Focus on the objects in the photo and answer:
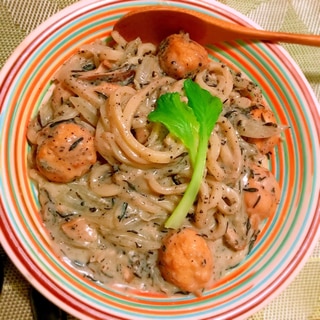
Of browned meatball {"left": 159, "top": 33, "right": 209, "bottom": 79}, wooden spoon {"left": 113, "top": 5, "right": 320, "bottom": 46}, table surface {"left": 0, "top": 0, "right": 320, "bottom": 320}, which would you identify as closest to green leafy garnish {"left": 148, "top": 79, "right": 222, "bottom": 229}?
browned meatball {"left": 159, "top": 33, "right": 209, "bottom": 79}

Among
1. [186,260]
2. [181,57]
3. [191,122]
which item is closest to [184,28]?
[181,57]

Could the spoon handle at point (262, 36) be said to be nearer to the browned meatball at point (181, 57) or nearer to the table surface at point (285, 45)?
the browned meatball at point (181, 57)

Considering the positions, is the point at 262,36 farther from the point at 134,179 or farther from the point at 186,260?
the point at 186,260

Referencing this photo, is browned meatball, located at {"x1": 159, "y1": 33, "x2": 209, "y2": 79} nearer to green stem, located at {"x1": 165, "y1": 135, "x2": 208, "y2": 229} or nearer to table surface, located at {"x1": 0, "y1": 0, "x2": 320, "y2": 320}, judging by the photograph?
green stem, located at {"x1": 165, "y1": 135, "x2": 208, "y2": 229}

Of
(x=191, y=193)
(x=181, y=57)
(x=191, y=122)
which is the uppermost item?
(x=181, y=57)

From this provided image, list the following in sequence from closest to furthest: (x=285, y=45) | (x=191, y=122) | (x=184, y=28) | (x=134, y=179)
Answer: (x=191, y=122)
(x=134, y=179)
(x=184, y=28)
(x=285, y=45)

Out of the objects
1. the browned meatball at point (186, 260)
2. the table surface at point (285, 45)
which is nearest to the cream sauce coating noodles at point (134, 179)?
the browned meatball at point (186, 260)

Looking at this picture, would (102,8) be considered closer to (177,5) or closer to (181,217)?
(177,5)
